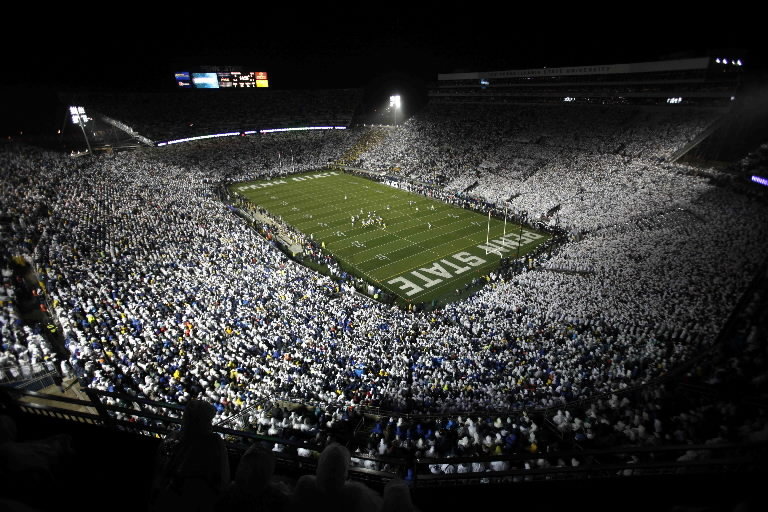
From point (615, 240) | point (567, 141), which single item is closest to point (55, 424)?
point (615, 240)

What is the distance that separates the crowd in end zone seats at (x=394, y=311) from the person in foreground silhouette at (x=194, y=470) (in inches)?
263

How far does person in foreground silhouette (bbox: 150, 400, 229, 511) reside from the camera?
2082 mm

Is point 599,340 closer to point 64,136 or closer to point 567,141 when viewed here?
point 567,141

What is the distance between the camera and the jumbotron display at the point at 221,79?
2339 inches

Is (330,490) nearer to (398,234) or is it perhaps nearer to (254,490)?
(254,490)

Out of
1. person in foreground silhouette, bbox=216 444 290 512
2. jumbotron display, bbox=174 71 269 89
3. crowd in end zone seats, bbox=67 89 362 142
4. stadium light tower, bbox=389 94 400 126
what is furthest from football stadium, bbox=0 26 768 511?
stadium light tower, bbox=389 94 400 126

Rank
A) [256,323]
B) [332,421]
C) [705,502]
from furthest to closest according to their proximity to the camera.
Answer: [256,323] < [332,421] < [705,502]

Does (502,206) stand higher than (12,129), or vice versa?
(12,129)

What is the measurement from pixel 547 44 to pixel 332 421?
56.3m

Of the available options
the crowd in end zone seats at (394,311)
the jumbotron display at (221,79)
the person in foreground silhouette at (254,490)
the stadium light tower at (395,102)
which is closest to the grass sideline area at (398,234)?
the crowd in end zone seats at (394,311)

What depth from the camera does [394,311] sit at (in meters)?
17.5

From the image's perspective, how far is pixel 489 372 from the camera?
11.7 m

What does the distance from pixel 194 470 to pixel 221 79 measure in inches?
2833

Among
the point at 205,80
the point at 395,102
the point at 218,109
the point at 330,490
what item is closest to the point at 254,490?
the point at 330,490
